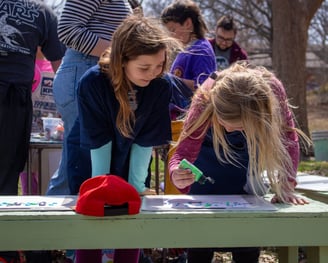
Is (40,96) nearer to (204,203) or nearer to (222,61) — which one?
(222,61)

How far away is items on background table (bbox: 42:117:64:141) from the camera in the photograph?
3.27 m

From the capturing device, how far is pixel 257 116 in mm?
1992

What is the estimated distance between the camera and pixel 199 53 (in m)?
2.99

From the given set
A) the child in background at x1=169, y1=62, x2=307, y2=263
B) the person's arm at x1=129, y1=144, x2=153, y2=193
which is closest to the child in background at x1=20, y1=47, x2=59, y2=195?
the person's arm at x1=129, y1=144, x2=153, y2=193

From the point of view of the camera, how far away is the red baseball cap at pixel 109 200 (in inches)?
67.9

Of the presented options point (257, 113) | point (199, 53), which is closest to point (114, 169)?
point (257, 113)

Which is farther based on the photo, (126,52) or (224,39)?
(224,39)

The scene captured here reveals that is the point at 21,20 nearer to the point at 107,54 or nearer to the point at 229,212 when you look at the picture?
the point at 107,54

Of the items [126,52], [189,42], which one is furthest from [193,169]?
[189,42]

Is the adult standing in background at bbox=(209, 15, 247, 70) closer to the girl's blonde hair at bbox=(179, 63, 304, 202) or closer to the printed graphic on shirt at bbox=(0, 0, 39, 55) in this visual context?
the printed graphic on shirt at bbox=(0, 0, 39, 55)

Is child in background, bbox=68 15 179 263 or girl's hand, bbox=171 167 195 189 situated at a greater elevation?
child in background, bbox=68 15 179 263

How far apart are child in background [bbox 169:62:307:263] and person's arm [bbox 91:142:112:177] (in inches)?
10.3

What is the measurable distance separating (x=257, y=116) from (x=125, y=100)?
1.71 ft

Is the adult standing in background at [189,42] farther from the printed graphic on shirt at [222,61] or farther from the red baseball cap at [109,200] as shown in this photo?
the printed graphic on shirt at [222,61]
